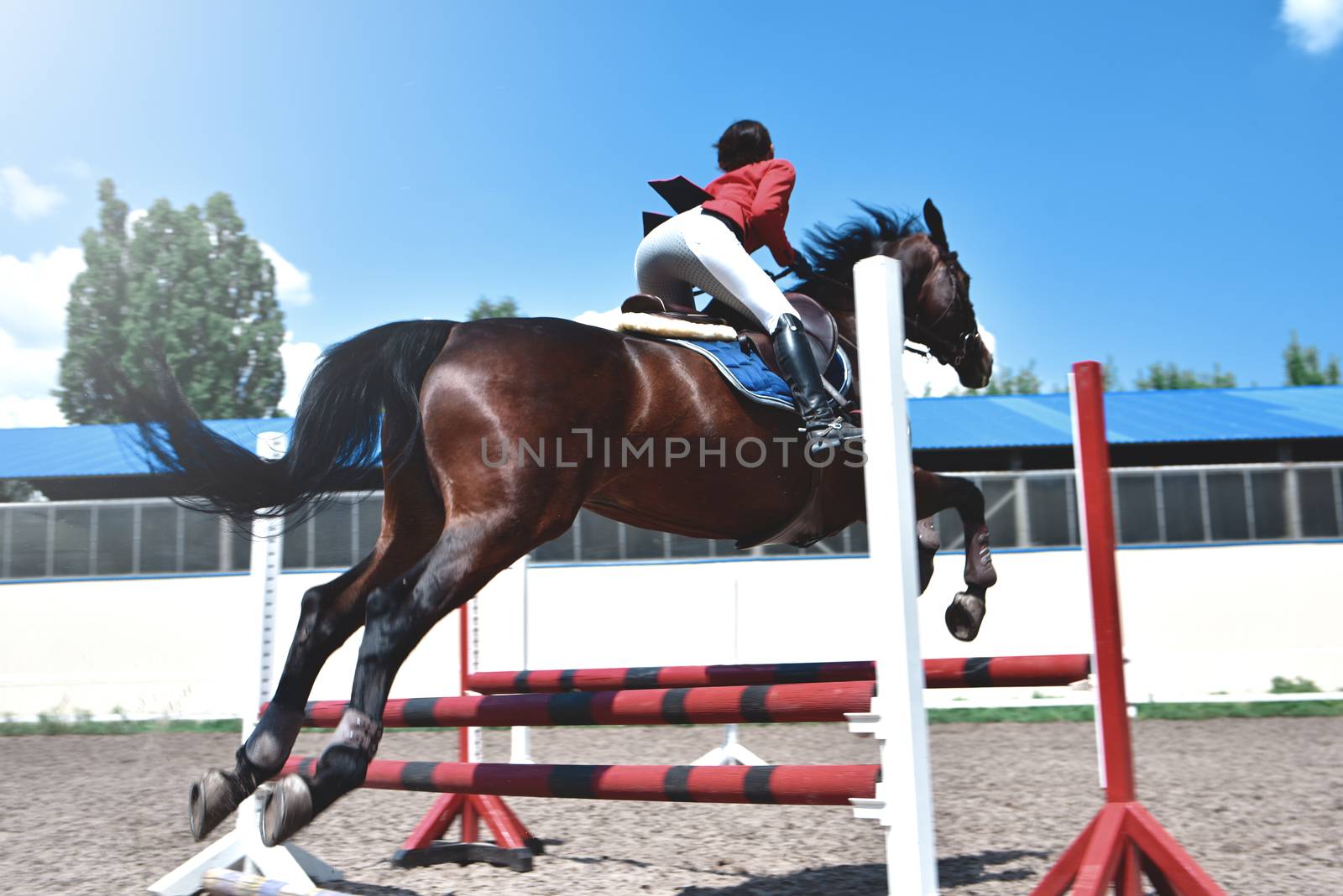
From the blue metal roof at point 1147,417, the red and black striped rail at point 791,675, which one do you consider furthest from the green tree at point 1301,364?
the red and black striped rail at point 791,675

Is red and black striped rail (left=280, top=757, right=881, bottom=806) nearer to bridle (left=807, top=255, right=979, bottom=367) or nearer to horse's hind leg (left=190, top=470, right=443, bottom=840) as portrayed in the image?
horse's hind leg (left=190, top=470, right=443, bottom=840)

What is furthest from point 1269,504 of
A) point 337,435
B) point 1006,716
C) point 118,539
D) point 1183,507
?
point 118,539

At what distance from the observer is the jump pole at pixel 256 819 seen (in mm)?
3246

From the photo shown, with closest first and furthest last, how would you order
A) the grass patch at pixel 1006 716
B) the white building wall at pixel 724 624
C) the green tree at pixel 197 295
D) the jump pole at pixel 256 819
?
the jump pole at pixel 256 819, the grass patch at pixel 1006 716, the white building wall at pixel 724 624, the green tree at pixel 197 295

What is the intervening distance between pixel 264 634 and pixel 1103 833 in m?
2.56

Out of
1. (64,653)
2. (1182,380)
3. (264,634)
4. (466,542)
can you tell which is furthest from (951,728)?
(1182,380)

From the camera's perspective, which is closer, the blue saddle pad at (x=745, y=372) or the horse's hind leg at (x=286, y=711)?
the horse's hind leg at (x=286, y=711)

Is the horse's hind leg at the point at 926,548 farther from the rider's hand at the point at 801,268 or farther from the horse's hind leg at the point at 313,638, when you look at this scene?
the horse's hind leg at the point at 313,638

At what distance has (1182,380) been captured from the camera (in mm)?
44312

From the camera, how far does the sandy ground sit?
3.49 meters

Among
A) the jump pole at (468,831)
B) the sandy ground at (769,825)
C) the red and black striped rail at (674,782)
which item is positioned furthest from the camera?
the jump pole at (468,831)

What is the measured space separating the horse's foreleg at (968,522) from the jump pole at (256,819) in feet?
6.63

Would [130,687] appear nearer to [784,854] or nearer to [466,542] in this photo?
[784,854]

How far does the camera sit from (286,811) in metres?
2.10
